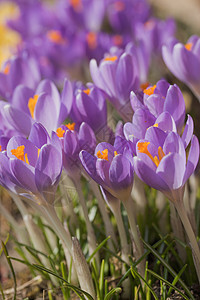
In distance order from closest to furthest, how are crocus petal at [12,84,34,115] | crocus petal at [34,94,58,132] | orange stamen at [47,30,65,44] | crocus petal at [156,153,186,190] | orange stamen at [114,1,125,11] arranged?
crocus petal at [156,153,186,190] < crocus petal at [34,94,58,132] < crocus petal at [12,84,34,115] < orange stamen at [47,30,65,44] < orange stamen at [114,1,125,11]

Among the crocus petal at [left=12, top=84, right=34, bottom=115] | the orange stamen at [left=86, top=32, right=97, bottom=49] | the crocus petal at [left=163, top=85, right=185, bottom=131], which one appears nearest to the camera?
the crocus petal at [left=163, top=85, right=185, bottom=131]

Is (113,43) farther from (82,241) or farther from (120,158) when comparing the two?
(120,158)

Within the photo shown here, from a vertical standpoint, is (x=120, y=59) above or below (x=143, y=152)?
above

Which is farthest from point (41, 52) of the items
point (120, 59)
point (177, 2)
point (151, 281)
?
point (177, 2)

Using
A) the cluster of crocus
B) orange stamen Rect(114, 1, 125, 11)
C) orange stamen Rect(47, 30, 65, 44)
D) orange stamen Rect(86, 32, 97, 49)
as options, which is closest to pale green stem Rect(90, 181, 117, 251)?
the cluster of crocus

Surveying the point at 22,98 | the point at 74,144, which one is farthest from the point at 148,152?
the point at 22,98

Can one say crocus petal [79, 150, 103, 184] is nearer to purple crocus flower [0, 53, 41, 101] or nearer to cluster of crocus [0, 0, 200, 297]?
cluster of crocus [0, 0, 200, 297]
